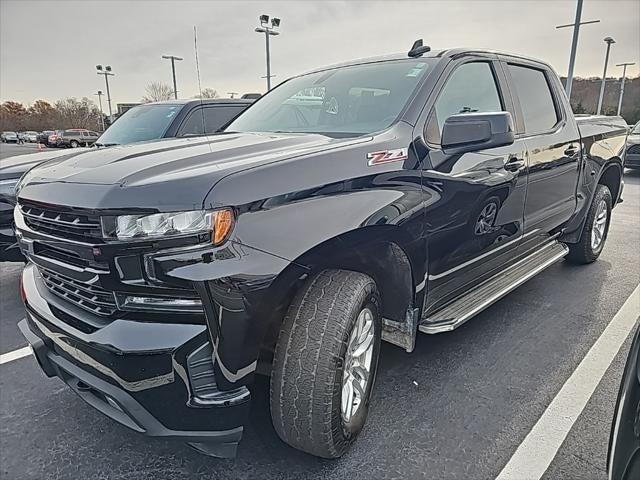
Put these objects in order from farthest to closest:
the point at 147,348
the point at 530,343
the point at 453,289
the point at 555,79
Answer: the point at 555,79
the point at 530,343
the point at 453,289
the point at 147,348

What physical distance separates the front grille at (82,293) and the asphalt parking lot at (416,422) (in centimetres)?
66

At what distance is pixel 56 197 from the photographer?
5.86 ft

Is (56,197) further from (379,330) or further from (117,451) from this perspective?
(379,330)

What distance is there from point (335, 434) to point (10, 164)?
4130 mm

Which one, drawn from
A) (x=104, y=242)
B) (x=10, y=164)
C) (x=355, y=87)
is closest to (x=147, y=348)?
(x=104, y=242)

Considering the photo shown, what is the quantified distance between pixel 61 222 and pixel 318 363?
44.3 inches

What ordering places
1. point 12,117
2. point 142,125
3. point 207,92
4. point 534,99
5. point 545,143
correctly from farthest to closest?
point 12,117
point 142,125
point 207,92
point 534,99
point 545,143

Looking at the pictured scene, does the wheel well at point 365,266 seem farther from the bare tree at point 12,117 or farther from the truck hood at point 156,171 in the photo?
the bare tree at point 12,117

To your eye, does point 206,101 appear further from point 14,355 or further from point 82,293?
point 82,293

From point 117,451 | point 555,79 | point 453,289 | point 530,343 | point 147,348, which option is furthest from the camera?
point 555,79

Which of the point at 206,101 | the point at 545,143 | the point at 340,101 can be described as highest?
the point at 206,101

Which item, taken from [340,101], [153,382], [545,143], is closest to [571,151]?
[545,143]

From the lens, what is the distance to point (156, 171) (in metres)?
1.77

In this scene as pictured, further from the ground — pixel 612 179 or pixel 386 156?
pixel 386 156
